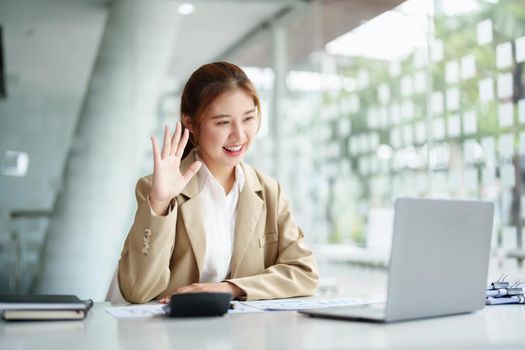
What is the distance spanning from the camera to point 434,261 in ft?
4.65

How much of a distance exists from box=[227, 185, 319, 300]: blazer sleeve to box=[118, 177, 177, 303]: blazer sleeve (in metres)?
0.20

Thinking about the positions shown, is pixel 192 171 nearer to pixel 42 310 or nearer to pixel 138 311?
pixel 138 311

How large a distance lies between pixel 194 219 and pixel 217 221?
98 millimetres

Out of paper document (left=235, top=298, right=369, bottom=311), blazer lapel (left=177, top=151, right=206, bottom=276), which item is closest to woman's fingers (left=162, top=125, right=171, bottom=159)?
blazer lapel (left=177, top=151, right=206, bottom=276)

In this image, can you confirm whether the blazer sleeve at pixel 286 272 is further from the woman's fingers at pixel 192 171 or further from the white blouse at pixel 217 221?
the woman's fingers at pixel 192 171

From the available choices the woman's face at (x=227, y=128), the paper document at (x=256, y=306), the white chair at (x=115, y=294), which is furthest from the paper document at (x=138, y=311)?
the woman's face at (x=227, y=128)

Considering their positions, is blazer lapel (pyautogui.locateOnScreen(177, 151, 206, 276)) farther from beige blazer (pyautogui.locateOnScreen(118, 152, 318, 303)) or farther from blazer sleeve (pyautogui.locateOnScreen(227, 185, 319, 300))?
blazer sleeve (pyautogui.locateOnScreen(227, 185, 319, 300))

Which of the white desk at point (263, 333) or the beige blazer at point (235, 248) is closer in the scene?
the white desk at point (263, 333)

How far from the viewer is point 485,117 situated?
561 centimetres

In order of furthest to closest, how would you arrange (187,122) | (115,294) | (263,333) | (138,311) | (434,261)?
(187,122)
(115,294)
(138,311)
(434,261)
(263,333)

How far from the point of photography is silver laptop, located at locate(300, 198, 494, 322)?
134 centimetres

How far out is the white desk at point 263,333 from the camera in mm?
1179

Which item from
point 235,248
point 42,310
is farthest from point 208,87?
point 42,310

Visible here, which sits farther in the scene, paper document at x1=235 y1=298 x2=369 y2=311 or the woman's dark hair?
the woman's dark hair
